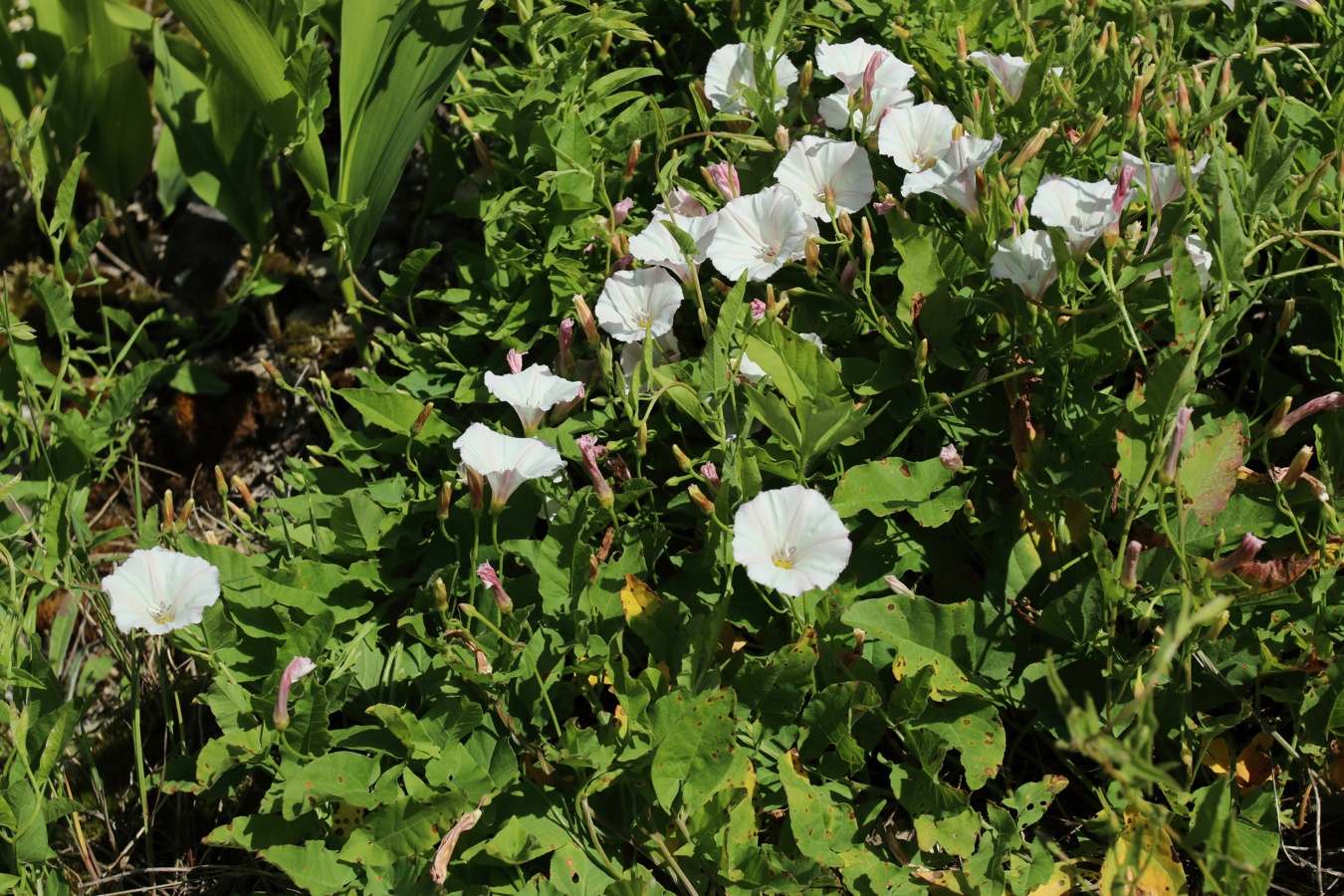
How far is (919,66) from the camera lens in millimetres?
1940

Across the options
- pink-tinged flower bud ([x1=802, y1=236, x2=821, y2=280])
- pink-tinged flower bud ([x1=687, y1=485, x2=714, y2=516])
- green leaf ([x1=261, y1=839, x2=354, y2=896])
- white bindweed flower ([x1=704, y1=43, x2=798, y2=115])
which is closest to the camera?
green leaf ([x1=261, y1=839, x2=354, y2=896])

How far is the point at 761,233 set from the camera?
1679 mm

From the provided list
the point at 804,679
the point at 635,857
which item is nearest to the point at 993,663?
the point at 804,679

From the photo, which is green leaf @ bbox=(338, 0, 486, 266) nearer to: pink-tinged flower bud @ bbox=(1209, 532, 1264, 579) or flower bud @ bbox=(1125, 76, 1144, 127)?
flower bud @ bbox=(1125, 76, 1144, 127)

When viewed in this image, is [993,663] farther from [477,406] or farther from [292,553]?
[292,553]

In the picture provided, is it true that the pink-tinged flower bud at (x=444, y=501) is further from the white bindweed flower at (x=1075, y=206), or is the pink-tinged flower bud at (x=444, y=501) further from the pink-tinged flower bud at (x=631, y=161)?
the white bindweed flower at (x=1075, y=206)

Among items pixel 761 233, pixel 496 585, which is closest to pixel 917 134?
pixel 761 233

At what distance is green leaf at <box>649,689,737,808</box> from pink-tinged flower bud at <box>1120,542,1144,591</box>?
0.48 meters

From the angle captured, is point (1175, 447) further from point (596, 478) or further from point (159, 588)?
point (159, 588)

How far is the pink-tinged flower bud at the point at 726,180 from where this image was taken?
174cm

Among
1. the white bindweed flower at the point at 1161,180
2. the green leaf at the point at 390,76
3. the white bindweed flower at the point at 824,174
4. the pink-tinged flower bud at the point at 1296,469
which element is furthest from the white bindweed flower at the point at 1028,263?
the green leaf at the point at 390,76

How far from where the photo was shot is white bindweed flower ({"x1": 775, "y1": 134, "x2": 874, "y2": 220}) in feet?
5.46

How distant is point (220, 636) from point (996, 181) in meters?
1.22

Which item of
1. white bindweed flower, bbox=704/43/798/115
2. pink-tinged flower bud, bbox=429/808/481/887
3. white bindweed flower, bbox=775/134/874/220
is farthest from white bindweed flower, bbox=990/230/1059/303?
pink-tinged flower bud, bbox=429/808/481/887
